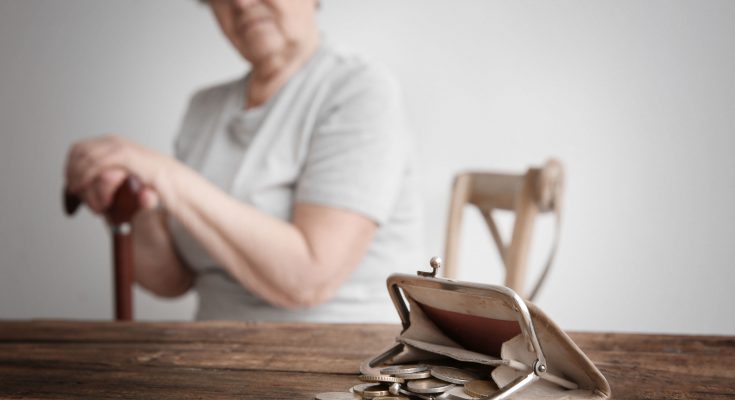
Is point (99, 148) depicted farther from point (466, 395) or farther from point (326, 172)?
point (466, 395)

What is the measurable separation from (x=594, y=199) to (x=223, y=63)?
3.51 feet

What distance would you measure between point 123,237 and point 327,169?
1.11 ft

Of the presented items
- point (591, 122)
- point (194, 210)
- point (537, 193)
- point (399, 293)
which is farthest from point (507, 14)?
point (399, 293)

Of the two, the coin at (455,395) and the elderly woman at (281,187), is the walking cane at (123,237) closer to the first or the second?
the elderly woman at (281,187)

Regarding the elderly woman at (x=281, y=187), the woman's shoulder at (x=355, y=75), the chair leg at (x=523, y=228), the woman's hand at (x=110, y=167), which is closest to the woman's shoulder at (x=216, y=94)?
the elderly woman at (x=281, y=187)

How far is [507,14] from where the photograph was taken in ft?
5.68

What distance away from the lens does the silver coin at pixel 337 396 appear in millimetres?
464

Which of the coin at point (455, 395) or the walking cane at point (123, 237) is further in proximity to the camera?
the walking cane at point (123, 237)

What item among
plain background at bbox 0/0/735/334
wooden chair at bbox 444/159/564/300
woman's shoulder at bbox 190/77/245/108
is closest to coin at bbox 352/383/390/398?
wooden chair at bbox 444/159/564/300

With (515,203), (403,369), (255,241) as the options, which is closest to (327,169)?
(255,241)

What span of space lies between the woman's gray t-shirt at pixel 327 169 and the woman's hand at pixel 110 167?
200mm

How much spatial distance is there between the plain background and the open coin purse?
1.12 m

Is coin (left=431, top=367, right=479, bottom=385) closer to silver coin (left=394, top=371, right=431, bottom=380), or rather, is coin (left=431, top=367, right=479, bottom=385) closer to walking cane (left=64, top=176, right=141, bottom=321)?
silver coin (left=394, top=371, right=431, bottom=380)

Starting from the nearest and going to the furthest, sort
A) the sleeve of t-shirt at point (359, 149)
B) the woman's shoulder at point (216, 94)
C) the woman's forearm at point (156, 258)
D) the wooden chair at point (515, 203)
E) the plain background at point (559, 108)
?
the wooden chair at point (515, 203) → the sleeve of t-shirt at point (359, 149) → the woman's forearm at point (156, 258) → the woman's shoulder at point (216, 94) → the plain background at point (559, 108)
